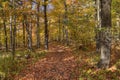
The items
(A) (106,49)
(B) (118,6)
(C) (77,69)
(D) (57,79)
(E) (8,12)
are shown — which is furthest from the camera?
(B) (118,6)

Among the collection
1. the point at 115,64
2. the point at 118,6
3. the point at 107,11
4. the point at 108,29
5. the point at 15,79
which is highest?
the point at 118,6

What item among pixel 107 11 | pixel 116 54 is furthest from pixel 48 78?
pixel 116 54

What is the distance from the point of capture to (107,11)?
9875mm

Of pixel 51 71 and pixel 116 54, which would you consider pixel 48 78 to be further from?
Answer: pixel 116 54

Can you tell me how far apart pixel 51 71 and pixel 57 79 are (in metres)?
1.70

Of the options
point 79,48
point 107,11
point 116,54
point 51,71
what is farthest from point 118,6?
point 51,71

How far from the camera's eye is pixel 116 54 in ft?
43.1

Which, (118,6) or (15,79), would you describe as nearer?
(15,79)

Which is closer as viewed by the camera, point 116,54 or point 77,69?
point 77,69

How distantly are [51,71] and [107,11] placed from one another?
468cm

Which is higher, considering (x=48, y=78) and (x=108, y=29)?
(x=108, y=29)

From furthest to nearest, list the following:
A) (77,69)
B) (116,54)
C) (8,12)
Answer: (8,12)
(116,54)
(77,69)

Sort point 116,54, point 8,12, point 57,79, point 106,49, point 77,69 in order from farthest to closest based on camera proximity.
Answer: point 8,12, point 116,54, point 77,69, point 106,49, point 57,79

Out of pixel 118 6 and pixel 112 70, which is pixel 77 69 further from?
pixel 118 6
